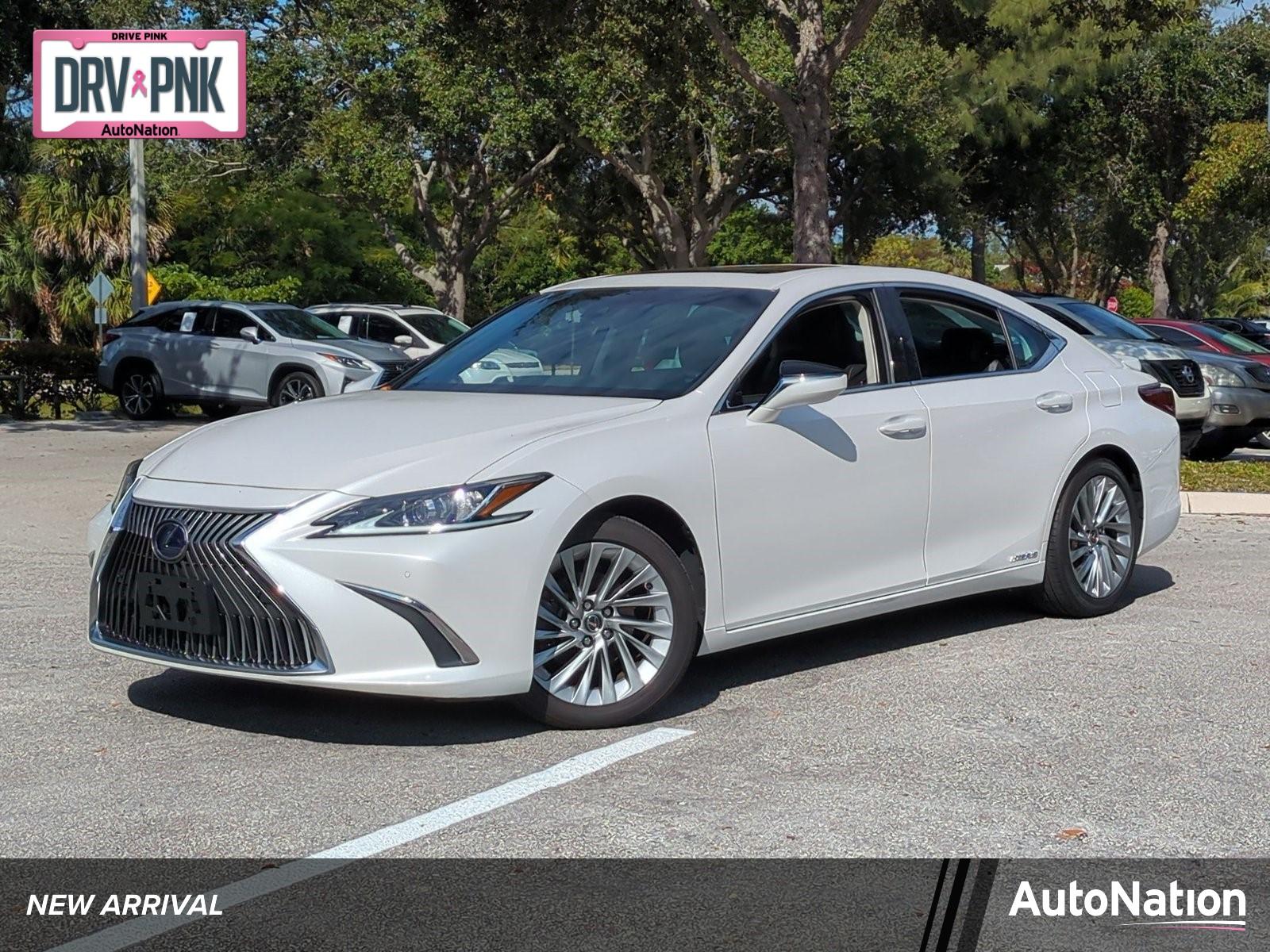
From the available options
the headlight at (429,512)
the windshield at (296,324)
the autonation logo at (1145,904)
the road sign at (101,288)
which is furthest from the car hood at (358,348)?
the autonation logo at (1145,904)

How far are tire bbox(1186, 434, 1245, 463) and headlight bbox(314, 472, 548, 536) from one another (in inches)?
545

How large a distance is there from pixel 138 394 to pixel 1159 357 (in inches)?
555

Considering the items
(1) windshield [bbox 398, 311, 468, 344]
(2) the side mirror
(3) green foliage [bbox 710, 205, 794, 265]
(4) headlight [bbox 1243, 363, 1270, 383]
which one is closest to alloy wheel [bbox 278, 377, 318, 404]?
(1) windshield [bbox 398, 311, 468, 344]

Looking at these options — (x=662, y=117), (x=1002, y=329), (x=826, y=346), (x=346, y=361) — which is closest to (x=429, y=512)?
(x=826, y=346)

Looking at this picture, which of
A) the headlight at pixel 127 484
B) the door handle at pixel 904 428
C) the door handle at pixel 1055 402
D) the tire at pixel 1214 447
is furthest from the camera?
the tire at pixel 1214 447

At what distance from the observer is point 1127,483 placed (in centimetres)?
841

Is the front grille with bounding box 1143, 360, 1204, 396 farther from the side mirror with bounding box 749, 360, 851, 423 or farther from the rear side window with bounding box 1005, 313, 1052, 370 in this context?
the side mirror with bounding box 749, 360, 851, 423

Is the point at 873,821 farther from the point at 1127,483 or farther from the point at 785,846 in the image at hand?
the point at 1127,483

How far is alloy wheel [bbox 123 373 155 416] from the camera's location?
78.2 ft

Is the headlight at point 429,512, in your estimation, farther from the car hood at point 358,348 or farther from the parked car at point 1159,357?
the car hood at point 358,348

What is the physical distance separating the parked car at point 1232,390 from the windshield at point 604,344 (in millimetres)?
11943

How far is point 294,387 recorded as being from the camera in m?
22.3

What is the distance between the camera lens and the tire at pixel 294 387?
72.3 ft

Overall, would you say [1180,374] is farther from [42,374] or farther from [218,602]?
[42,374]
